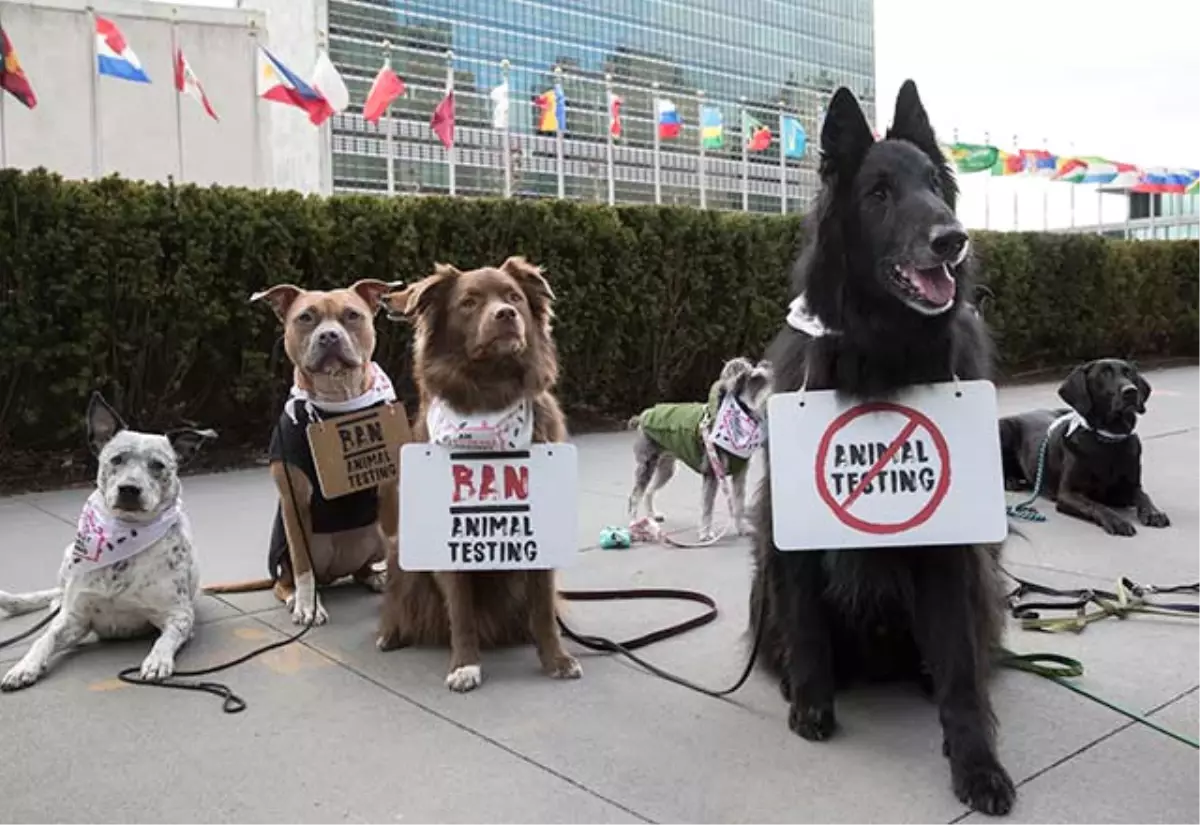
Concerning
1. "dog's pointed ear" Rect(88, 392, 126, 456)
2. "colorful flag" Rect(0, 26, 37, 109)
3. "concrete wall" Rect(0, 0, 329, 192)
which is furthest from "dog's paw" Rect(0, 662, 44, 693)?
"concrete wall" Rect(0, 0, 329, 192)

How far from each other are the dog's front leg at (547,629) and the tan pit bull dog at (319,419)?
2.82 feet

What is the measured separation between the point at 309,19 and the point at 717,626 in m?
33.1

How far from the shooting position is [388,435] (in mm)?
4242

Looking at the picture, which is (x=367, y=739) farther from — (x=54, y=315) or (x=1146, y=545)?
(x=54, y=315)

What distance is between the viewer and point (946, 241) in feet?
7.94

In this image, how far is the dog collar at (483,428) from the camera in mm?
3555

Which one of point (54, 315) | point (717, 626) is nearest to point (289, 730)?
point (717, 626)

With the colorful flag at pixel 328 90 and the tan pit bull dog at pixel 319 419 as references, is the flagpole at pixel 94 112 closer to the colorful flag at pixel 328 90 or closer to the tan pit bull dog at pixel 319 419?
the colorful flag at pixel 328 90

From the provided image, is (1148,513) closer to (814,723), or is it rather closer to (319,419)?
(814,723)

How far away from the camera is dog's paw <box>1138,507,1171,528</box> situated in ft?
18.8

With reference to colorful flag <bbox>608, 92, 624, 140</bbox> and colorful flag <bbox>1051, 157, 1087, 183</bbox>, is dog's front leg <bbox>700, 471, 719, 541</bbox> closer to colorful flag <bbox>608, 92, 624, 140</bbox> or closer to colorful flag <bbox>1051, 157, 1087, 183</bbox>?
colorful flag <bbox>608, 92, 624, 140</bbox>

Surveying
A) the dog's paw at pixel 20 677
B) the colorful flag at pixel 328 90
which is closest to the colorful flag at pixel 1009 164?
the colorful flag at pixel 328 90

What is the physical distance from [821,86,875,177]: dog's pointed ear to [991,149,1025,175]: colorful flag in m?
26.6

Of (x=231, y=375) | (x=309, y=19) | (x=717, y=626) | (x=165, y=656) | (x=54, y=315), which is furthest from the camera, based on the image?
(x=309, y=19)
